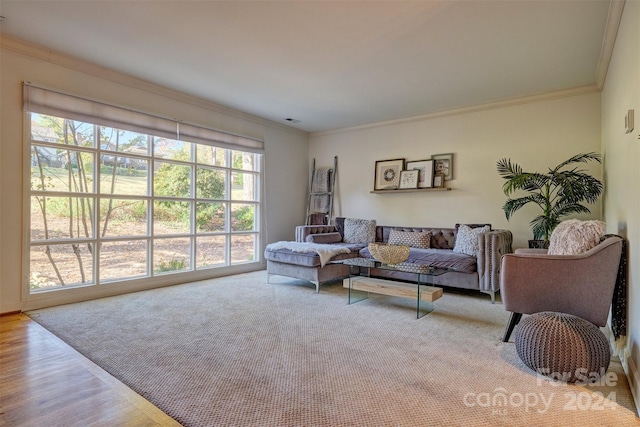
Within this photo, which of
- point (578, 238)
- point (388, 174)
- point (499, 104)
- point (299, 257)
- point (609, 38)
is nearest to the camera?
point (578, 238)

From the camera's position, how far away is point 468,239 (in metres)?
4.21

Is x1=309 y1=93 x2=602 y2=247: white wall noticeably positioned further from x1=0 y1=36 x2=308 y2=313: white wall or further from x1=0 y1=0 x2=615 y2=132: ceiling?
x1=0 y1=36 x2=308 y2=313: white wall

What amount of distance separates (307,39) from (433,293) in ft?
8.51

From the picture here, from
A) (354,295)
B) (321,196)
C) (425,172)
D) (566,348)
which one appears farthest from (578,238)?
(321,196)

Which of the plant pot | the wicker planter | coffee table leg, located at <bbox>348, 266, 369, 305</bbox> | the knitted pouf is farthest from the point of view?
the plant pot

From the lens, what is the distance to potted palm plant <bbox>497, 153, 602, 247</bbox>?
358 centimetres

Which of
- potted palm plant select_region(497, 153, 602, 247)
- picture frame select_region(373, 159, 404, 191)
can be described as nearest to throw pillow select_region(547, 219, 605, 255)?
potted palm plant select_region(497, 153, 602, 247)

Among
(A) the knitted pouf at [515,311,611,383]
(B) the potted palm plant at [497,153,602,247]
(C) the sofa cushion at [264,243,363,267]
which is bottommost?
(A) the knitted pouf at [515,311,611,383]

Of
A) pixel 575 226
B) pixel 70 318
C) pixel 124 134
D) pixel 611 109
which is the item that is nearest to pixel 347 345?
pixel 575 226

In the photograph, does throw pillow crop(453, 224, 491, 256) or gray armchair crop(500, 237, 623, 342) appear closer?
gray armchair crop(500, 237, 623, 342)

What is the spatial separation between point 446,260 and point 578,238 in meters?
1.66

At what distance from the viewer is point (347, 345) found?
2.45 metres

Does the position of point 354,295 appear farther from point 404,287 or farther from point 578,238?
point 578,238

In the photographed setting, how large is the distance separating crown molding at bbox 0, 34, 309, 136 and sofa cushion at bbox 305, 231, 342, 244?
2238 mm
